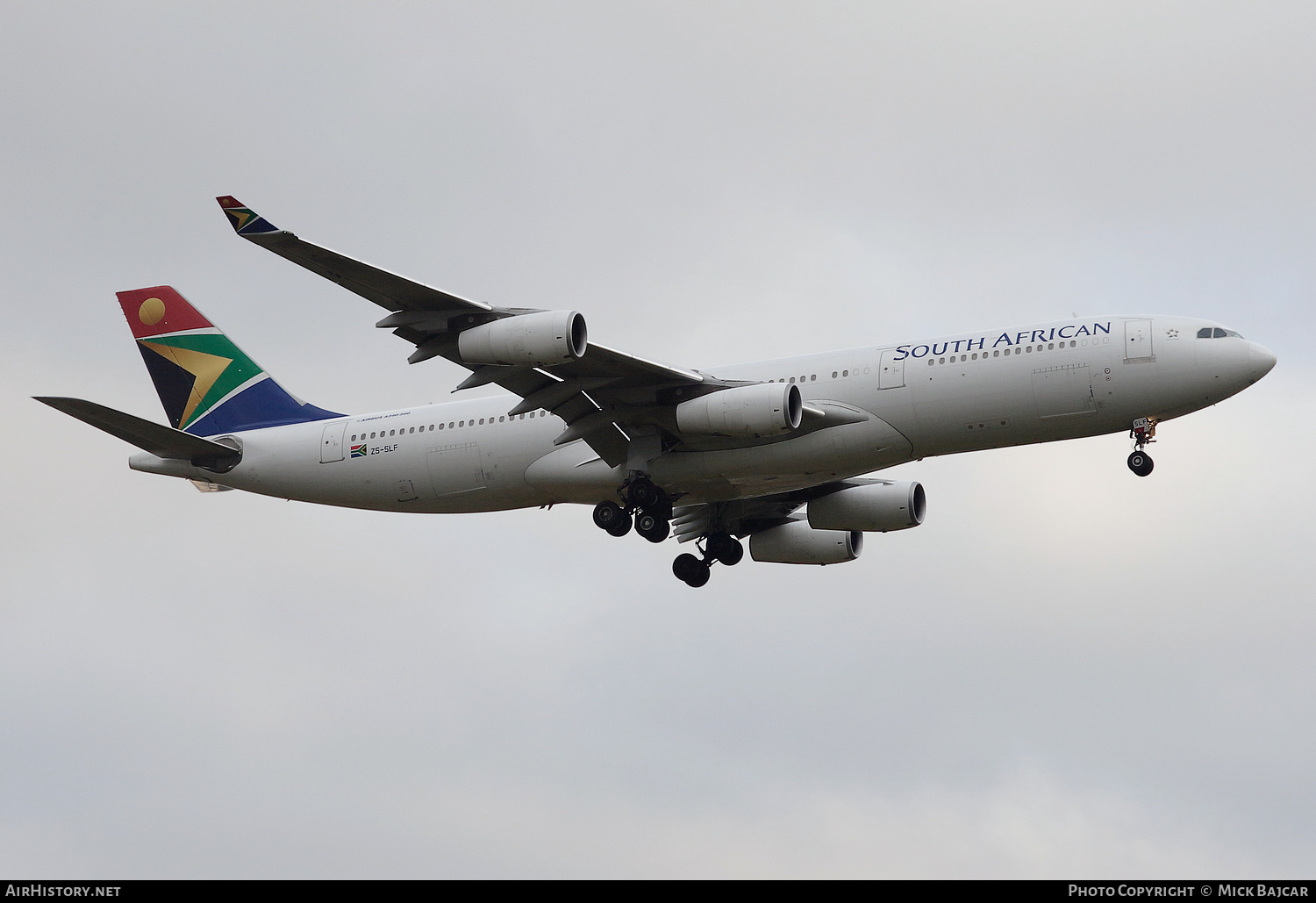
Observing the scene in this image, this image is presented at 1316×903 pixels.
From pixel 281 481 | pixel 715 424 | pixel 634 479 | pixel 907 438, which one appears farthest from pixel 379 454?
pixel 907 438

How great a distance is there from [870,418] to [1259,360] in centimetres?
872

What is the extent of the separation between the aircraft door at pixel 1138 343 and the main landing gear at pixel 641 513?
451 inches

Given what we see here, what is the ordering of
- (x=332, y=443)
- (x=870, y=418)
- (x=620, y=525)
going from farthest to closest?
(x=332, y=443) → (x=620, y=525) → (x=870, y=418)

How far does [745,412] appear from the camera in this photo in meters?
32.9

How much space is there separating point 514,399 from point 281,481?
7.28m

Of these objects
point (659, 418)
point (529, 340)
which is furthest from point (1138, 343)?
point (529, 340)

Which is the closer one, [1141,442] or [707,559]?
[1141,442]

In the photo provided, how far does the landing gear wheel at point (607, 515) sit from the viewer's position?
3650 centimetres

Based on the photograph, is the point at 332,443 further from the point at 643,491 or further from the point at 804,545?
the point at 804,545

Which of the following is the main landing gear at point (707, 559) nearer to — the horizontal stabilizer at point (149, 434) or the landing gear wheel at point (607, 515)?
the landing gear wheel at point (607, 515)

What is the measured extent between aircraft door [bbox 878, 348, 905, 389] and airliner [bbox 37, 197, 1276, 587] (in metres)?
0.05

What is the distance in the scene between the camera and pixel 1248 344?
106 feet
